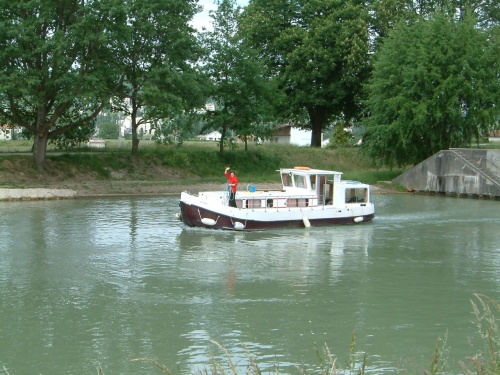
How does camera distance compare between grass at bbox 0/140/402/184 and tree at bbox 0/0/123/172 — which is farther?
grass at bbox 0/140/402/184

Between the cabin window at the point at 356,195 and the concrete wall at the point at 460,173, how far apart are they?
14.2m

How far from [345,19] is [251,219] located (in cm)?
3397

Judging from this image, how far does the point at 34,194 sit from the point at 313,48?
26.2 m

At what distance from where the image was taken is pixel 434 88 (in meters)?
47.8

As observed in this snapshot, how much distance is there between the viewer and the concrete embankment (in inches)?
1529

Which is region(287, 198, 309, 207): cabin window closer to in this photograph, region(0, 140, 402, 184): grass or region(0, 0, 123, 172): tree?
region(0, 0, 123, 172): tree

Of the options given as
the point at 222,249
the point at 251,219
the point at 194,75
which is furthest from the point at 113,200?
the point at 222,249

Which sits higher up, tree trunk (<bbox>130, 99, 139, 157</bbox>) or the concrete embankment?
tree trunk (<bbox>130, 99, 139, 157</bbox>)

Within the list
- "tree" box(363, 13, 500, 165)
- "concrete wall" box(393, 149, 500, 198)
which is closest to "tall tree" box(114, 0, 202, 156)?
"tree" box(363, 13, 500, 165)

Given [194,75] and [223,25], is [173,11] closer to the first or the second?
[194,75]

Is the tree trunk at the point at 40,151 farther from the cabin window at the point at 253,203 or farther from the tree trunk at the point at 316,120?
the tree trunk at the point at 316,120

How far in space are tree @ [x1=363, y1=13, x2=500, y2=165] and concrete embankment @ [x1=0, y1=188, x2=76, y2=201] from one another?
20.8 meters

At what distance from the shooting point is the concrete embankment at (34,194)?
127 feet

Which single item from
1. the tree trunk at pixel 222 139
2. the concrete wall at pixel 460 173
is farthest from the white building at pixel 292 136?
the concrete wall at pixel 460 173
